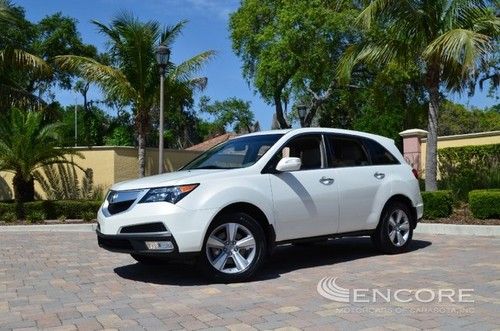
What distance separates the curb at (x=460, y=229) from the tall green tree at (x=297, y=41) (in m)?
12.9

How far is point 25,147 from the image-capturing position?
643 inches

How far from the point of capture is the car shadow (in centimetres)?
685

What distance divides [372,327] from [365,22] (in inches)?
423

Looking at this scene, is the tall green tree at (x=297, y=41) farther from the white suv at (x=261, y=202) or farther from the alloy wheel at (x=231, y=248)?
the alloy wheel at (x=231, y=248)

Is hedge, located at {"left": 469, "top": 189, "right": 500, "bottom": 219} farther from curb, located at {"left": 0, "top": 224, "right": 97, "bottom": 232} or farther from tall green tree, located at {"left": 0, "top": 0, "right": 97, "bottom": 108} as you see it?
tall green tree, located at {"left": 0, "top": 0, "right": 97, "bottom": 108}

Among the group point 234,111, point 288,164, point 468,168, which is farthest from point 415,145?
point 234,111

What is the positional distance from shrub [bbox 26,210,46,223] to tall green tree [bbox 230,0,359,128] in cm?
1196

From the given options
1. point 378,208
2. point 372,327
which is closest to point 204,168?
point 378,208

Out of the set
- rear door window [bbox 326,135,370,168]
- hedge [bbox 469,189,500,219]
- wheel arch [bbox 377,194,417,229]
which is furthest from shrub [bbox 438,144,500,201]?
rear door window [bbox 326,135,370,168]

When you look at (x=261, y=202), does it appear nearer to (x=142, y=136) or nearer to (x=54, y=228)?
(x=54, y=228)

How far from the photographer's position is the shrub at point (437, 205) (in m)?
12.9

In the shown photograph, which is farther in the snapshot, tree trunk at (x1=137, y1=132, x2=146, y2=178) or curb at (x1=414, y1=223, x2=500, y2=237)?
tree trunk at (x1=137, y1=132, x2=146, y2=178)

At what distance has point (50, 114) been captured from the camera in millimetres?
20141

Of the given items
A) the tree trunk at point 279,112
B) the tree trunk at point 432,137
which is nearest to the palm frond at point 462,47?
the tree trunk at point 432,137
